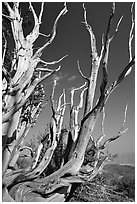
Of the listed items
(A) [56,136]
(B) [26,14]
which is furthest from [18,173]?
(B) [26,14]

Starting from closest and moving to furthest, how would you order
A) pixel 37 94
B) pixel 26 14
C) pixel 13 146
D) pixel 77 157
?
1. pixel 77 157
2. pixel 13 146
3. pixel 26 14
4. pixel 37 94

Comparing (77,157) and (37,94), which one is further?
(37,94)

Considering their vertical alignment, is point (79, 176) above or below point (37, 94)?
below

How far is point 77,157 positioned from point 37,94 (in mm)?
2519

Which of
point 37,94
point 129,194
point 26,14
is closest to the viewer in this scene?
point 26,14

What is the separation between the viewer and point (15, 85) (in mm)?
2465

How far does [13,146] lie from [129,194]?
622 cm

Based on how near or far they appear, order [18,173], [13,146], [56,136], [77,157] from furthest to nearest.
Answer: [56,136]
[13,146]
[77,157]
[18,173]

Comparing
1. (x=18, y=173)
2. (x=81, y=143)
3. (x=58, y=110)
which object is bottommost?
(x=18, y=173)

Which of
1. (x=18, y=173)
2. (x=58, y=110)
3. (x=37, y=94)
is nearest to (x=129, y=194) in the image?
(x=37, y=94)

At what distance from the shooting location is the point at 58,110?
313 cm

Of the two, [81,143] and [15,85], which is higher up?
[15,85]

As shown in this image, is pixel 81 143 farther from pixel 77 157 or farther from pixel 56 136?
pixel 56 136

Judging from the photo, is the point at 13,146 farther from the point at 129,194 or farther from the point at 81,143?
the point at 129,194
